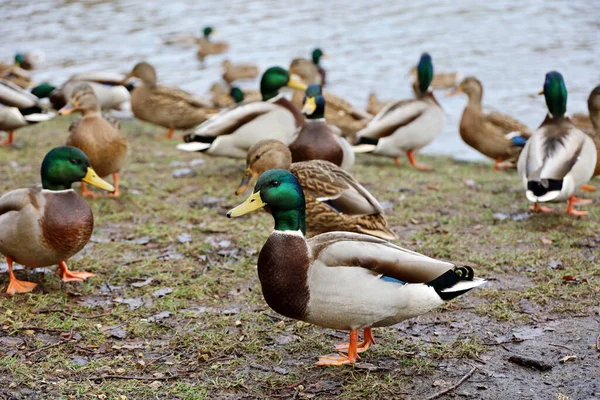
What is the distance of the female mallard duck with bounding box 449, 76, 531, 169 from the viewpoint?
8.51 m

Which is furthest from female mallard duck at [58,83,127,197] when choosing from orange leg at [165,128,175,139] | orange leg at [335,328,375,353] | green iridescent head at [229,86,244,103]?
green iridescent head at [229,86,244,103]

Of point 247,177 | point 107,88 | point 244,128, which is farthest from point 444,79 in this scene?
point 247,177

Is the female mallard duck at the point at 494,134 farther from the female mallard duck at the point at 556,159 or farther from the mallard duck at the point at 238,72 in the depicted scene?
the mallard duck at the point at 238,72

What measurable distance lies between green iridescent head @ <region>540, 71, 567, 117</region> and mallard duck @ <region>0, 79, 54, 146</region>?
5.02m

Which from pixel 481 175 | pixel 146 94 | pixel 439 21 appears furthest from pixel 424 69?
pixel 439 21

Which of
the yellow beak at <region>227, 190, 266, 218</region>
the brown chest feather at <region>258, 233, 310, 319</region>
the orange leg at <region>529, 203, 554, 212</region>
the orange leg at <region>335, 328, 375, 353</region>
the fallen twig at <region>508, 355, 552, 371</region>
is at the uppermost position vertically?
the yellow beak at <region>227, 190, 266, 218</region>

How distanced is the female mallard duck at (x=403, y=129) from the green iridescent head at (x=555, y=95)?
1941 millimetres

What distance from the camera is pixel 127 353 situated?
12.5 feet

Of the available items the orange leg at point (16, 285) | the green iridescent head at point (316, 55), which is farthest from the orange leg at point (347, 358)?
the green iridescent head at point (316, 55)

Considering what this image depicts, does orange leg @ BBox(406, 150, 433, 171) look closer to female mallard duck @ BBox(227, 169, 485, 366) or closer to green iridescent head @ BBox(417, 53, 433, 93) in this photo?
green iridescent head @ BBox(417, 53, 433, 93)

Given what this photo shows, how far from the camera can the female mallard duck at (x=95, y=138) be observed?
6367 millimetres

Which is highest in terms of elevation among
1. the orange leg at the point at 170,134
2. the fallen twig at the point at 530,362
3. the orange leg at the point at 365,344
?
the orange leg at the point at 365,344

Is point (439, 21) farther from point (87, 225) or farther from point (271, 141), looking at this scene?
point (87, 225)

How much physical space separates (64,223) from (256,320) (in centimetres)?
121
